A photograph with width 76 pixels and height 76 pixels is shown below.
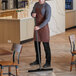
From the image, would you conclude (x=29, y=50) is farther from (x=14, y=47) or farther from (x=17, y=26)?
(x=14, y=47)

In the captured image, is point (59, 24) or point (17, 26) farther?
point (59, 24)

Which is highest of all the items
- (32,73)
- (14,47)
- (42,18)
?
(42,18)

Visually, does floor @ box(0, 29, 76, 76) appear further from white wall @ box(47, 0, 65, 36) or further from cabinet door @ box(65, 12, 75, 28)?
cabinet door @ box(65, 12, 75, 28)

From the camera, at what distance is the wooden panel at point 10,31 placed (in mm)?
11023

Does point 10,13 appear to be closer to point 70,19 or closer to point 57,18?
point 57,18

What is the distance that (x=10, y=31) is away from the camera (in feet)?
36.4

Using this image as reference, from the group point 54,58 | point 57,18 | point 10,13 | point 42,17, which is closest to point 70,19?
point 57,18

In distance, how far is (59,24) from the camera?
562 inches

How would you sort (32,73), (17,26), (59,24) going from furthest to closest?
(59,24) → (17,26) → (32,73)

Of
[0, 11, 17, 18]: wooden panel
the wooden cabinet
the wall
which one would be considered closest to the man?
the wall

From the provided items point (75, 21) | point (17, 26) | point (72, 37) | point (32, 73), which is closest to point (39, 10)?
point (72, 37)

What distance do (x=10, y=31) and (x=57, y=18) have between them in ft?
11.4

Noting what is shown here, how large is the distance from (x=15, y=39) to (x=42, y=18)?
12.3 feet

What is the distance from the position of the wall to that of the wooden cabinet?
85 cm
